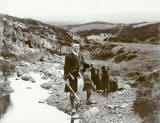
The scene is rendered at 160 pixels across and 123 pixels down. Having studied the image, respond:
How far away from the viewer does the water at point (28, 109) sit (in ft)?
23.8

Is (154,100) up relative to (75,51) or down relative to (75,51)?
down

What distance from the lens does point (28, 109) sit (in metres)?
8.22

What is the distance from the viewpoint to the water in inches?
286

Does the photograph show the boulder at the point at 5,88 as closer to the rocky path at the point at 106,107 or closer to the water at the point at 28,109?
the water at the point at 28,109

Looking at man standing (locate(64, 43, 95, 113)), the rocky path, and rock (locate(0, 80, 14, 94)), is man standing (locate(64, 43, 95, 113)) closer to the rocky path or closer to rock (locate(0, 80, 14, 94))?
the rocky path

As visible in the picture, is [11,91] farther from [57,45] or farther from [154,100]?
[57,45]

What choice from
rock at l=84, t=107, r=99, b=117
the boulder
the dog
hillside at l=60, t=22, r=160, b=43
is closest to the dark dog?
the dog

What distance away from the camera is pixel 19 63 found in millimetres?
18266

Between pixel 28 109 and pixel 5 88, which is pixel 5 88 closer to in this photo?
pixel 5 88

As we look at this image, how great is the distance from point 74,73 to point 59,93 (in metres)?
3.01

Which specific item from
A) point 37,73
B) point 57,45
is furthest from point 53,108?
point 57,45

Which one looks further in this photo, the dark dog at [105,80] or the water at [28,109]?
the dark dog at [105,80]

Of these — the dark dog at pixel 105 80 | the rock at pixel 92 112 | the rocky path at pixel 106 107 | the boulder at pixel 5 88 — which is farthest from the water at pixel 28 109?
the dark dog at pixel 105 80

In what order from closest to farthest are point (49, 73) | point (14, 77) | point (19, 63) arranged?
point (14, 77) < point (49, 73) < point (19, 63)
